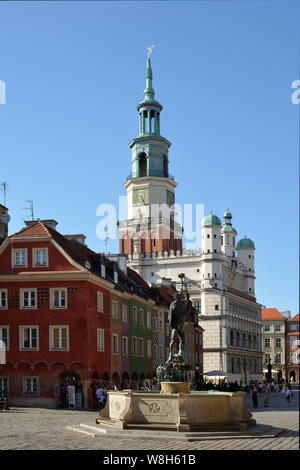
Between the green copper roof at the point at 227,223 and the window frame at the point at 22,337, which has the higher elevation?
the green copper roof at the point at 227,223

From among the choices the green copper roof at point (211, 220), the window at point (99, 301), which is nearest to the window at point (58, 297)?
the window at point (99, 301)

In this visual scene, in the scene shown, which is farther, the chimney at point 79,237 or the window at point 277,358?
the window at point 277,358

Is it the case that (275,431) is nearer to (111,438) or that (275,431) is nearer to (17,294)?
(111,438)

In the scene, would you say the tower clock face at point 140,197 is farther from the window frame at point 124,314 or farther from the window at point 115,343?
the window at point 115,343

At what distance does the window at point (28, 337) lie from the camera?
42.8 m

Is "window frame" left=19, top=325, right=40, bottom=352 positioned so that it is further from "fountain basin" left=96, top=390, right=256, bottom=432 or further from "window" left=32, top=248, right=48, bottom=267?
"fountain basin" left=96, top=390, right=256, bottom=432

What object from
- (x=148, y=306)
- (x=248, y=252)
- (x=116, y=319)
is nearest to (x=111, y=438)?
(x=116, y=319)

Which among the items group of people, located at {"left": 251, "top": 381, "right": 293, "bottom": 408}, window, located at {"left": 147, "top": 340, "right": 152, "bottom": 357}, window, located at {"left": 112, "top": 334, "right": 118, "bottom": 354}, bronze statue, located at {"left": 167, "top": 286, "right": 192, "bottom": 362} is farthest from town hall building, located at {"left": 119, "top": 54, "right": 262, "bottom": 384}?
bronze statue, located at {"left": 167, "top": 286, "right": 192, "bottom": 362}

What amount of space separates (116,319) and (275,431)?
2727 centimetres

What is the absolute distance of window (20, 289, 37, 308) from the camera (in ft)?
142

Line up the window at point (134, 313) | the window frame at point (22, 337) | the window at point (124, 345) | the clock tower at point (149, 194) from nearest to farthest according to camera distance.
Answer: the window frame at point (22, 337), the window at point (124, 345), the window at point (134, 313), the clock tower at point (149, 194)

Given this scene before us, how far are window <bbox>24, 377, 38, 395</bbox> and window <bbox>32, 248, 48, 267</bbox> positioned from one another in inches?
Answer: 267
